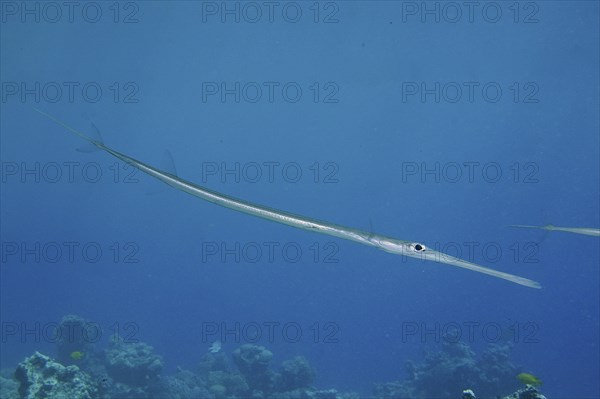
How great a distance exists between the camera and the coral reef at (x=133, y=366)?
40.0ft

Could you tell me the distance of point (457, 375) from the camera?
13969mm

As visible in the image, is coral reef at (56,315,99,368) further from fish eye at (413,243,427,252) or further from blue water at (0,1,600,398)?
fish eye at (413,243,427,252)

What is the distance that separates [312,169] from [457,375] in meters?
13.0

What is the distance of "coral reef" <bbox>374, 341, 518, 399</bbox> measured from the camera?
45.3 feet

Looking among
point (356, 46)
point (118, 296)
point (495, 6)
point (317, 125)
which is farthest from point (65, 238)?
point (495, 6)

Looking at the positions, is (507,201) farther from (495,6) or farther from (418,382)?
(418,382)

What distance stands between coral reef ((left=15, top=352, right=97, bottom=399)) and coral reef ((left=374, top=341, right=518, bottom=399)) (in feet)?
35.7

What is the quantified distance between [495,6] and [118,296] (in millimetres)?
55532

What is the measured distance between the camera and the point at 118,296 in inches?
2361

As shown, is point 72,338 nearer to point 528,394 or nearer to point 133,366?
point 133,366

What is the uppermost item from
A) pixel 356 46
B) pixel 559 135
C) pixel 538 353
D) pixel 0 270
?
pixel 356 46

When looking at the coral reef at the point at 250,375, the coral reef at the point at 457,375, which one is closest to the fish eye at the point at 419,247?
the coral reef at the point at 250,375

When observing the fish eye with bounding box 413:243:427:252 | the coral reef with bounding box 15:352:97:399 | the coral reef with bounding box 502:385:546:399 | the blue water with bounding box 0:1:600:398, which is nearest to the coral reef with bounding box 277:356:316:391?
the blue water with bounding box 0:1:600:398

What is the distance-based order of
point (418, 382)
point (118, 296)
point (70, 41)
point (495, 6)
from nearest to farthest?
1. point (418, 382)
2. point (495, 6)
3. point (70, 41)
4. point (118, 296)
